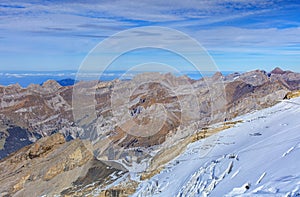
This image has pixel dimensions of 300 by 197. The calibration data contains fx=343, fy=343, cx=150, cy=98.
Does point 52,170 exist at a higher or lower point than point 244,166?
lower

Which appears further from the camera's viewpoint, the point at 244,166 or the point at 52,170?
the point at 52,170

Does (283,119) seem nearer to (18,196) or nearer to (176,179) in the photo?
(176,179)

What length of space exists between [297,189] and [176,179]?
54.1 feet

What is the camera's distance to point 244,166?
2350 cm

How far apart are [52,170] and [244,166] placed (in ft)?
200

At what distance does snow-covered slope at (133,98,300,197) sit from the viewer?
57.9 ft

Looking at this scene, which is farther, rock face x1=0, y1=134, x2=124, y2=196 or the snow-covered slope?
rock face x1=0, y1=134, x2=124, y2=196

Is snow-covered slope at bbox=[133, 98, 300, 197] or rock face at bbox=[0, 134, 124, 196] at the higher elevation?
snow-covered slope at bbox=[133, 98, 300, 197]

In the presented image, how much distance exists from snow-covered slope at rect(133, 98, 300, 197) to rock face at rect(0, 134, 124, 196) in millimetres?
29066

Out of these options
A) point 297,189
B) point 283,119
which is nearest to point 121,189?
point 283,119

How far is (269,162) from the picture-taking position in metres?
21.7

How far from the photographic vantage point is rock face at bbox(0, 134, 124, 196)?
226 ft

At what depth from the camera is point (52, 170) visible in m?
76.2

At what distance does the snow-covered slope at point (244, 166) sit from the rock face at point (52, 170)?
2907cm
